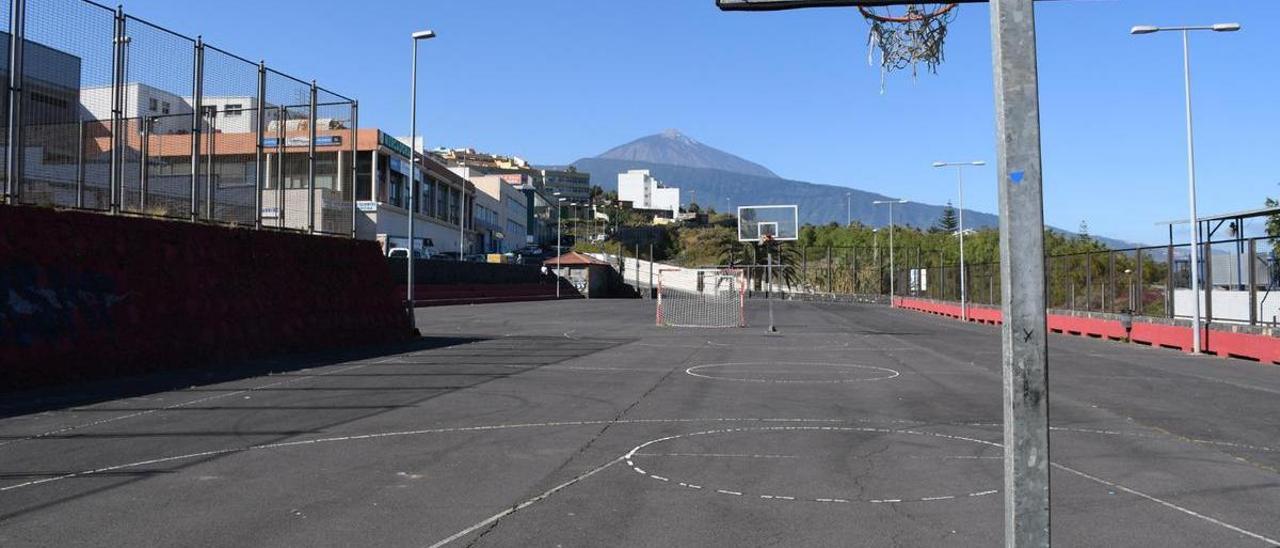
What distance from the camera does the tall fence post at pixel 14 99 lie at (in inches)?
508

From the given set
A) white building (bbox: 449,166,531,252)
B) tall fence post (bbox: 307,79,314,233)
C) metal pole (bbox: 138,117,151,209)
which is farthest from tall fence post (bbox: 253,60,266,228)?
white building (bbox: 449,166,531,252)

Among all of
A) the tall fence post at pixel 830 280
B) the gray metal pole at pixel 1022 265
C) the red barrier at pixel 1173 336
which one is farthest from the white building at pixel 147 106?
the tall fence post at pixel 830 280

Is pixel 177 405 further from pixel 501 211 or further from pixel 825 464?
pixel 501 211

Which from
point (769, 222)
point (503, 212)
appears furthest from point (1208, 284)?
point (503, 212)

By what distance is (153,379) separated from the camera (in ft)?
44.4

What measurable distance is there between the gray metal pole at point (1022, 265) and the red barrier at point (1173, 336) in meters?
21.1

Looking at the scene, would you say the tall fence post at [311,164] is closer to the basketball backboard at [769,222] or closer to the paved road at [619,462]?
the paved road at [619,462]

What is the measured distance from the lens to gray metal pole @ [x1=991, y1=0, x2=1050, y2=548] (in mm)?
2613

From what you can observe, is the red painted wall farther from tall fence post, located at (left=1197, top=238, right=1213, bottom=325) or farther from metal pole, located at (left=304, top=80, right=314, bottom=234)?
tall fence post, located at (left=1197, top=238, right=1213, bottom=325)

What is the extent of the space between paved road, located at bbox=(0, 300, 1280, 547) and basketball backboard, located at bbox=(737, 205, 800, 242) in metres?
40.5

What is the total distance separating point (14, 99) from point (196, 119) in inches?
161

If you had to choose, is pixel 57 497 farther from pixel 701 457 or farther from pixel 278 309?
pixel 278 309

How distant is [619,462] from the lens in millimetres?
7867

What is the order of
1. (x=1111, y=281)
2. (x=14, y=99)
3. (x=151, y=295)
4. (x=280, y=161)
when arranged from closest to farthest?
(x=14, y=99), (x=151, y=295), (x=280, y=161), (x=1111, y=281)
